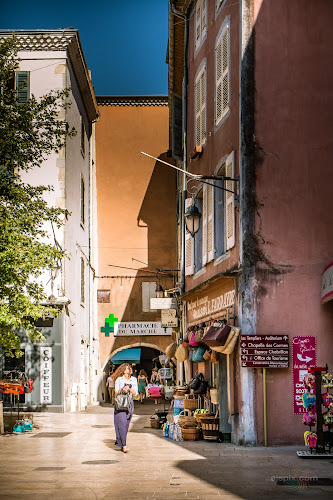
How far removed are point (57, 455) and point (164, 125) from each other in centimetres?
2637

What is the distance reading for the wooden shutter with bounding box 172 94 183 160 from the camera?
2495 cm

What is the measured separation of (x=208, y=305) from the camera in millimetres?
18422

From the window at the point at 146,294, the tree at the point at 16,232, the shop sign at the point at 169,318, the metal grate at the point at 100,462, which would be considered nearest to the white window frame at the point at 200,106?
the tree at the point at 16,232

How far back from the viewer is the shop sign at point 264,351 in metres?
14.3

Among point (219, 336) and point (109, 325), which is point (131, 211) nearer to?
point (109, 325)

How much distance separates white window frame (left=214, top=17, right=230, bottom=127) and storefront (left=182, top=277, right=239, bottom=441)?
374 centimetres

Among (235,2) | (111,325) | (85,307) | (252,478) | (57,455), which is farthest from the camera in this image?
(111,325)

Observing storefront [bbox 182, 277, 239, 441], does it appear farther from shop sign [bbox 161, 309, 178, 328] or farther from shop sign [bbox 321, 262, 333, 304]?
shop sign [bbox 161, 309, 178, 328]

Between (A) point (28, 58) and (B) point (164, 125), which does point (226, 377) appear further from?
(B) point (164, 125)

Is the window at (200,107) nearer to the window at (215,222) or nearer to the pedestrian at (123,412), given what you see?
the window at (215,222)

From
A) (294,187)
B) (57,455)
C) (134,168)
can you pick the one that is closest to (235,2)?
→ (294,187)

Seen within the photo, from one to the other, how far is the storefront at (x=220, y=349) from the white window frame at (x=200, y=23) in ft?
21.4

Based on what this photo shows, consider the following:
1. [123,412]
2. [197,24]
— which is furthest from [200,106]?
[123,412]

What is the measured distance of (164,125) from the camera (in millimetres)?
38125
